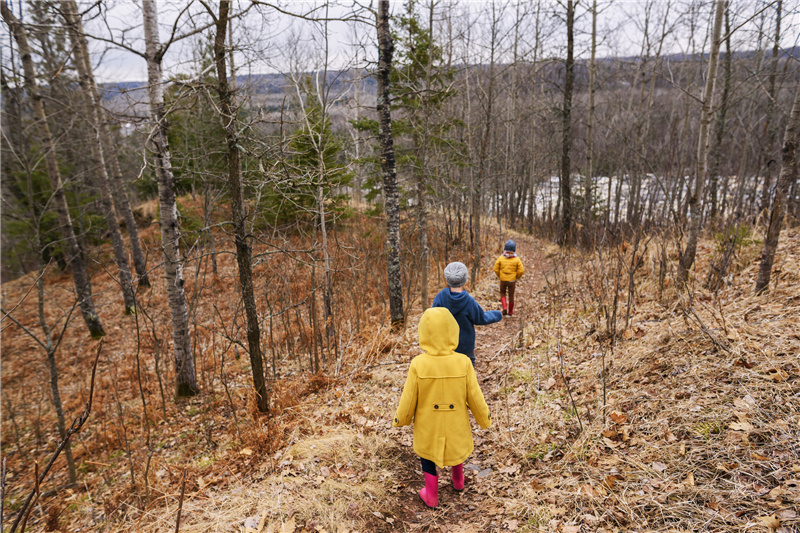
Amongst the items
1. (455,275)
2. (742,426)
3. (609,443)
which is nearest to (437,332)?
(455,275)

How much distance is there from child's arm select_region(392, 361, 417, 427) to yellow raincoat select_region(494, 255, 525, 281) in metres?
4.74

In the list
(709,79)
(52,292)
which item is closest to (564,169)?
(709,79)

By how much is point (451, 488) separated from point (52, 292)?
17.9 metres

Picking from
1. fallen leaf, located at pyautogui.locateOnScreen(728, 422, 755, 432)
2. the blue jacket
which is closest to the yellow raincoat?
the blue jacket

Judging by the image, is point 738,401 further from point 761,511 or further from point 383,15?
point 383,15

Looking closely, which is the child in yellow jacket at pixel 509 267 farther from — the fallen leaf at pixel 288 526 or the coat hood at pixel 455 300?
the fallen leaf at pixel 288 526

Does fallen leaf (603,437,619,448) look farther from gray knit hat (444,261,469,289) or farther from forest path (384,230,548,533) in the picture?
gray knit hat (444,261,469,289)

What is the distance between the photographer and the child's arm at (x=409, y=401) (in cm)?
307

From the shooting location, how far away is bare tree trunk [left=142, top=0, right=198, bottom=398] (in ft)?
17.2

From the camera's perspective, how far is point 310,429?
15.0 ft

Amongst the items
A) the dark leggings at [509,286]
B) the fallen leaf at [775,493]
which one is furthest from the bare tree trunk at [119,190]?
the fallen leaf at [775,493]

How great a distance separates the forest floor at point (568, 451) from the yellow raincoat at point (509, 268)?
6.32 feet

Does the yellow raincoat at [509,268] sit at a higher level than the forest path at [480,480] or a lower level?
higher

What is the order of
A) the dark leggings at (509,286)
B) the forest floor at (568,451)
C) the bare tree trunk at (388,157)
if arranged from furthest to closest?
1. the dark leggings at (509,286)
2. the bare tree trunk at (388,157)
3. the forest floor at (568,451)
